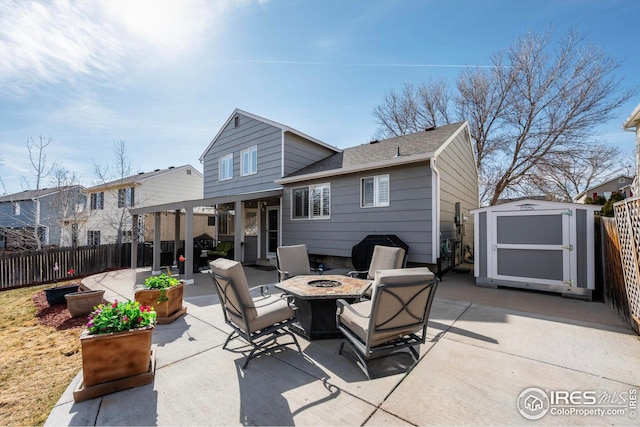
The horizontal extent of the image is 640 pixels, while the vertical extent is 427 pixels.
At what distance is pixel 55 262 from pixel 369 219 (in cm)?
989

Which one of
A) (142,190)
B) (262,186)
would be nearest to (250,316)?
(262,186)

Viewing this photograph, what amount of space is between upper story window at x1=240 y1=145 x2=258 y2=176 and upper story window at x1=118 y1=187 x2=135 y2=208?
8.87 m

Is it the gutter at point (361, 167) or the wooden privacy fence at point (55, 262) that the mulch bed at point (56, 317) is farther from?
the gutter at point (361, 167)

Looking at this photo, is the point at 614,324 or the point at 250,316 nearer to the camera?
the point at 250,316

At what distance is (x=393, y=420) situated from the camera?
1.94 meters

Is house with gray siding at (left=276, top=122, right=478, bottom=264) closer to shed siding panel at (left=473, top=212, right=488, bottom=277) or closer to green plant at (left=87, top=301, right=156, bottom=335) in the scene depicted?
→ shed siding panel at (left=473, top=212, right=488, bottom=277)

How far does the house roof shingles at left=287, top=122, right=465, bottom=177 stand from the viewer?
294 inches

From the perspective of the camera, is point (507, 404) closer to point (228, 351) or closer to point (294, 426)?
point (294, 426)

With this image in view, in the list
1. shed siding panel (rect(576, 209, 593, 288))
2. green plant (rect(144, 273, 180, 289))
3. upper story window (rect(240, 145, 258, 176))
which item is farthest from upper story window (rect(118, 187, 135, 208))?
shed siding panel (rect(576, 209, 593, 288))

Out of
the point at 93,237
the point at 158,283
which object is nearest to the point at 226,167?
the point at 158,283

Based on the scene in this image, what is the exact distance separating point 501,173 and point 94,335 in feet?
57.3

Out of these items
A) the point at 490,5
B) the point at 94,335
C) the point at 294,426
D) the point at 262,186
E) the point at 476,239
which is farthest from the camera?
the point at 262,186

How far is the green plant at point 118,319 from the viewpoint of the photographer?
241 centimetres

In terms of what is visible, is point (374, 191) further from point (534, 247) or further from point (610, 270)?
point (610, 270)
